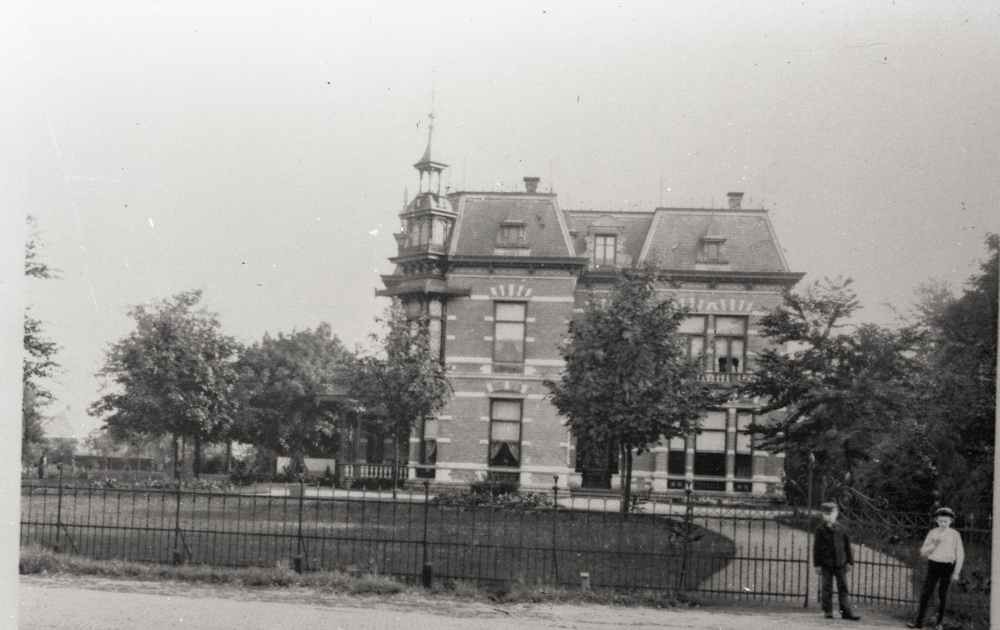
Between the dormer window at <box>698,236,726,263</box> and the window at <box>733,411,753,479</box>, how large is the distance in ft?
14.5

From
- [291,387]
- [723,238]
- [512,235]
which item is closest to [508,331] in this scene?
[512,235]

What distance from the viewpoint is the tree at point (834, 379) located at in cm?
1742

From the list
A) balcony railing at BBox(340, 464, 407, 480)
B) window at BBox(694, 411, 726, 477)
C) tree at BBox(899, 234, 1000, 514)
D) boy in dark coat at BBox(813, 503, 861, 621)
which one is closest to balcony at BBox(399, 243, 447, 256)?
balcony railing at BBox(340, 464, 407, 480)

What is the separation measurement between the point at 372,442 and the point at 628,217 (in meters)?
10.6

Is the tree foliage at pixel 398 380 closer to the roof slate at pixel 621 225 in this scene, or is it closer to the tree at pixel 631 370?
the tree at pixel 631 370

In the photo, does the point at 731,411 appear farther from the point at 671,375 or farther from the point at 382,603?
the point at 382,603

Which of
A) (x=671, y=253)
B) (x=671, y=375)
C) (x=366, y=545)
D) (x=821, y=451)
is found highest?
(x=671, y=253)

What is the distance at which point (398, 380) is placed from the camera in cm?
2314

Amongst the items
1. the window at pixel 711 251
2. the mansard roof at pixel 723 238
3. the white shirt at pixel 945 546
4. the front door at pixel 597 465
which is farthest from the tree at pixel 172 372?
the white shirt at pixel 945 546

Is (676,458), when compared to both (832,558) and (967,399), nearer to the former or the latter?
(967,399)

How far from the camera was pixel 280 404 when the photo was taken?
3281 centimetres

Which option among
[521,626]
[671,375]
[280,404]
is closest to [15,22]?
[521,626]

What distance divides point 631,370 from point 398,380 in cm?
676

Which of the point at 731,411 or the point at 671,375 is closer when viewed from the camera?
the point at 671,375
